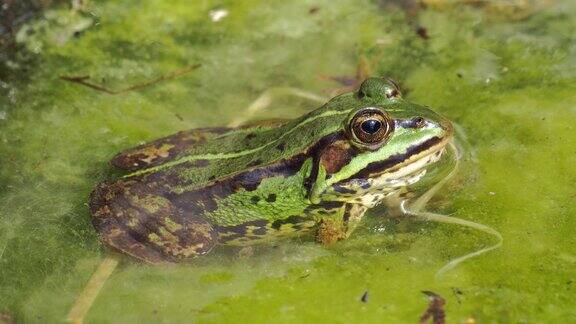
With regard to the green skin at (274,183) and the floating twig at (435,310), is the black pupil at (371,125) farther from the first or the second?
the floating twig at (435,310)

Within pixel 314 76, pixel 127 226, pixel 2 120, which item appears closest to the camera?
pixel 127 226

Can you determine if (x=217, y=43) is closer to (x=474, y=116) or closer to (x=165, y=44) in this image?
(x=165, y=44)

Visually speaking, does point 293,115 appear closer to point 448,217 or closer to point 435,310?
point 448,217

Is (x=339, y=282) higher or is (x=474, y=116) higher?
(x=474, y=116)

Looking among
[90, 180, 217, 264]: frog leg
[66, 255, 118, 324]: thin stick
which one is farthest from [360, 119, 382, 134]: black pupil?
[66, 255, 118, 324]: thin stick

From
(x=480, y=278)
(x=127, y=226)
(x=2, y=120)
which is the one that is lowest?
(x=480, y=278)

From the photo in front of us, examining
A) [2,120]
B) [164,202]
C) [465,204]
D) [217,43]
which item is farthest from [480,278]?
[2,120]

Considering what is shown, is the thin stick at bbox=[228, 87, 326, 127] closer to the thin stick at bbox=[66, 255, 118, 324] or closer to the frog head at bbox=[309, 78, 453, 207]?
the frog head at bbox=[309, 78, 453, 207]

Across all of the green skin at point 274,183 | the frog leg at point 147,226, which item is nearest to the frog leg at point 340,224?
the green skin at point 274,183
